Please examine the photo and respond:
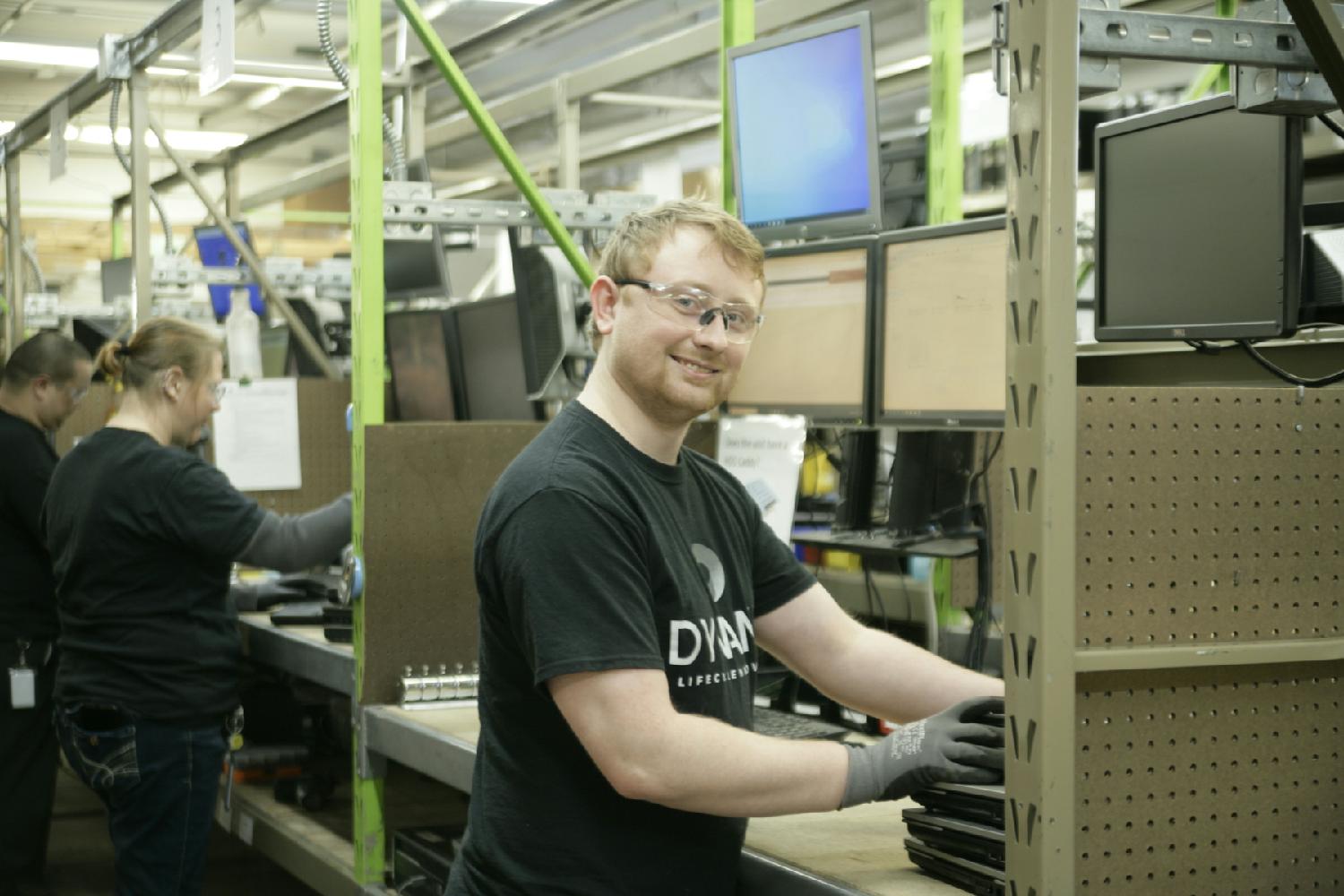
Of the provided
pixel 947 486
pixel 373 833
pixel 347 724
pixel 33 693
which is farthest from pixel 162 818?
pixel 947 486

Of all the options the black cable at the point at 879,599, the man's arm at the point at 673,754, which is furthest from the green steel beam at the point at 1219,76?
the man's arm at the point at 673,754

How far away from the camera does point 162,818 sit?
9.76 ft

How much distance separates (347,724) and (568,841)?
8.06 feet

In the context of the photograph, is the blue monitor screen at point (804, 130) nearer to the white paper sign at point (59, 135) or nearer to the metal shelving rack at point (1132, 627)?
the metal shelving rack at point (1132, 627)

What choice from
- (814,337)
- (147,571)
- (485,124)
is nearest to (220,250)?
(147,571)

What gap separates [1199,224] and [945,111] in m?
1.05

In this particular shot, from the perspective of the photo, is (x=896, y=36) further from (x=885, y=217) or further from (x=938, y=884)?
(x=938, y=884)

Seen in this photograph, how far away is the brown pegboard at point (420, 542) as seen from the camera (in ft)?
8.84

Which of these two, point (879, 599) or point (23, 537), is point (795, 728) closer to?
point (879, 599)

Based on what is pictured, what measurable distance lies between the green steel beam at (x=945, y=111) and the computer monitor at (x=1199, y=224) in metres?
0.82

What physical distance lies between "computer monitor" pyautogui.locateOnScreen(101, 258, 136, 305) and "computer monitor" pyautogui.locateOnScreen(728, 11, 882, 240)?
385 cm

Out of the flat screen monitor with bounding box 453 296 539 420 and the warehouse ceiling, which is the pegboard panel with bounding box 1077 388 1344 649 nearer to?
the warehouse ceiling

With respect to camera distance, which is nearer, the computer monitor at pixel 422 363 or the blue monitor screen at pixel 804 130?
the blue monitor screen at pixel 804 130

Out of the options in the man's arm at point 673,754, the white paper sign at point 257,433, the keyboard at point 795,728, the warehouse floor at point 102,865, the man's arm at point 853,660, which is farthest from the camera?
the warehouse floor at point 102,865
